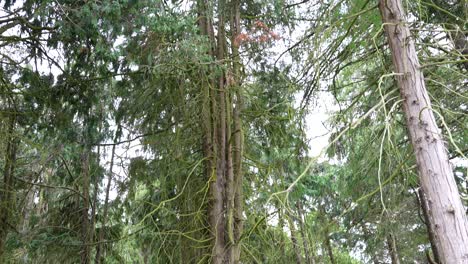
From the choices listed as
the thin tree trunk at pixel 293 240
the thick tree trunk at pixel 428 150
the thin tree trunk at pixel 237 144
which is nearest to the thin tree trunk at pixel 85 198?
the thin tree trunk at pixel 237 144

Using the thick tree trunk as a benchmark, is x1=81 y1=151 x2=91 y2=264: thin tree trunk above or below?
above

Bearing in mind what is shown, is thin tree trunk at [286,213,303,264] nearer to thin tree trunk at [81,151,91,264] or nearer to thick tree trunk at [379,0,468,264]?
thick tree trunk at [379,0,468,264]

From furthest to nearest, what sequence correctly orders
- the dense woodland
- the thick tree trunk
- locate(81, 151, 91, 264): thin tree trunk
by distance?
1. locate(81, 151, 91, 264): thin tree trunk
2. the dense woodland
3. the thick tree trunk

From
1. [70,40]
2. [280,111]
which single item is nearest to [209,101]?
[280,111]

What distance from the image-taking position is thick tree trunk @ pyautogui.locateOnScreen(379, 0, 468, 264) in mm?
2684

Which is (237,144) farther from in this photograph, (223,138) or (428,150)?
(428,150)

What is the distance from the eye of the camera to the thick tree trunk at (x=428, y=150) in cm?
268

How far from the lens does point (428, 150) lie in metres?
2.92

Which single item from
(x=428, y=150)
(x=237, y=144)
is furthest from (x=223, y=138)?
(x=428, y=150)

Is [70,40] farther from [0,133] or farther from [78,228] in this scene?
[78,228]

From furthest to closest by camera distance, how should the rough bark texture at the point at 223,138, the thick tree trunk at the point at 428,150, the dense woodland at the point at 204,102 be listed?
the rough bark texture at the point at 223,138 < the dense woodland at the point at 204,102 < the thick tree trunk at the point at 428,150

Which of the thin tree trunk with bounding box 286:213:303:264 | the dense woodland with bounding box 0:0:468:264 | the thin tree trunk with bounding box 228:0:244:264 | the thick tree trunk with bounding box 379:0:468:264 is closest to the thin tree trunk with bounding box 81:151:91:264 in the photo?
the dense woodland with bounding box 0:0:468:264

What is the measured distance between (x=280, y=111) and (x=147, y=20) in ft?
8.25

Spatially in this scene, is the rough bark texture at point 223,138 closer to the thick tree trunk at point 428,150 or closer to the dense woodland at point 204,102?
the dense woodland at point 204,102
